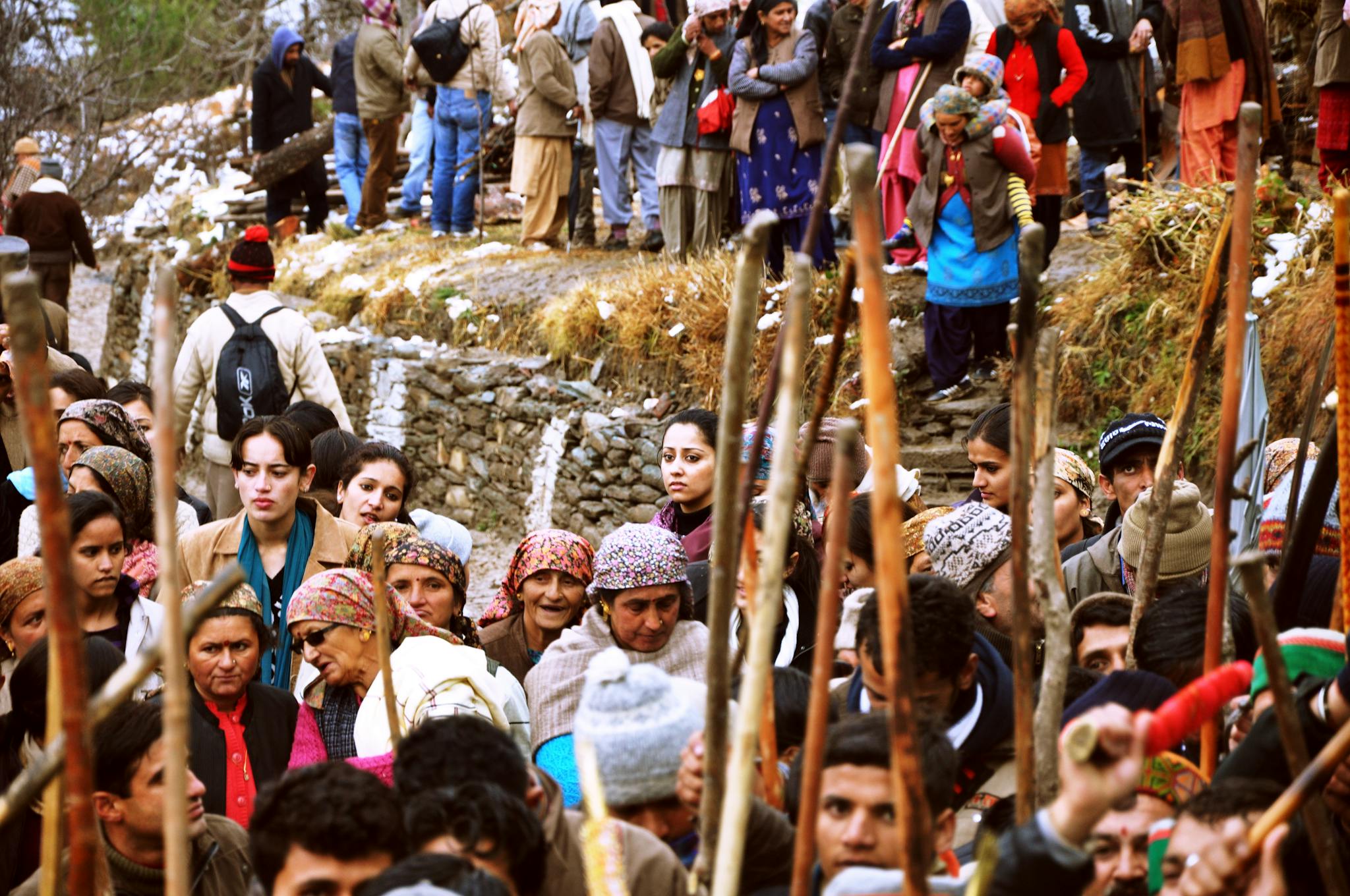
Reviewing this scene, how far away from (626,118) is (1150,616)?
352 inches

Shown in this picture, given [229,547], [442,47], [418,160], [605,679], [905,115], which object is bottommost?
[229,547]

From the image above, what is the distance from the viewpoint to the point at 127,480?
15.2 ft

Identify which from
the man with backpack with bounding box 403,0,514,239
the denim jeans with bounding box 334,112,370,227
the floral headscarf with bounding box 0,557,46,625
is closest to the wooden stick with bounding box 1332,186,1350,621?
the floral headscarf with bounding box 0,557,46,625

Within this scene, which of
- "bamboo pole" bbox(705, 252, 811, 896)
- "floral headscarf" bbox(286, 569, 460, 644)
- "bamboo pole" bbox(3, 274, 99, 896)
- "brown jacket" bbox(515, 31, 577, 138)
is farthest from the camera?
"brown jacket" bbox(515, 31, 577, 138)

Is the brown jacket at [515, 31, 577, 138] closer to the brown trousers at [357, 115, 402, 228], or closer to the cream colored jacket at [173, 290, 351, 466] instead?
the brown trousers at [357, 115, 402, 228]

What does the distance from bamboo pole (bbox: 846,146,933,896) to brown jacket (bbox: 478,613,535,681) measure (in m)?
2.80

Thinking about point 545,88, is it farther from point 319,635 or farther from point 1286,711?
point 1286,711

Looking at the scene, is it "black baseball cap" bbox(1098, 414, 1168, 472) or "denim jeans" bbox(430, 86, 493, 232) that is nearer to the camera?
"black baseball cap" bbox(1098, 414, 1168, 472)

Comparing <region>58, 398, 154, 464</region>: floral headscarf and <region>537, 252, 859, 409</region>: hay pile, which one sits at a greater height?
<region>58, 398, 154, 464</region>: floral headscarf

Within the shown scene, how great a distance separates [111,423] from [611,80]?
661cm

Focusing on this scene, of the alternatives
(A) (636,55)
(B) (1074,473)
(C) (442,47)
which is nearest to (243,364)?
(B) (1074,473)

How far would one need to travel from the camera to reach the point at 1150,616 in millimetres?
2750

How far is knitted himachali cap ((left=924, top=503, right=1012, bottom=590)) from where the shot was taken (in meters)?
3.68

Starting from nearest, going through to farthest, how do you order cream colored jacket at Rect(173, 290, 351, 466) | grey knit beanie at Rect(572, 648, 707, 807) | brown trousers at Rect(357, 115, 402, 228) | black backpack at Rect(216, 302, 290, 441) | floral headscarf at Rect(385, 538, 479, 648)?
grey knit beanie at Rect(572, 648, 707, 807) → floral headscarf at Rect(385, 538, 479, 648) → black backpack at Rect(216, 302, 290, 441) → cream colored jacket at Rect(173, 290, 351, 466) → brown trousers at Rect(357, 115, 402, 228)
